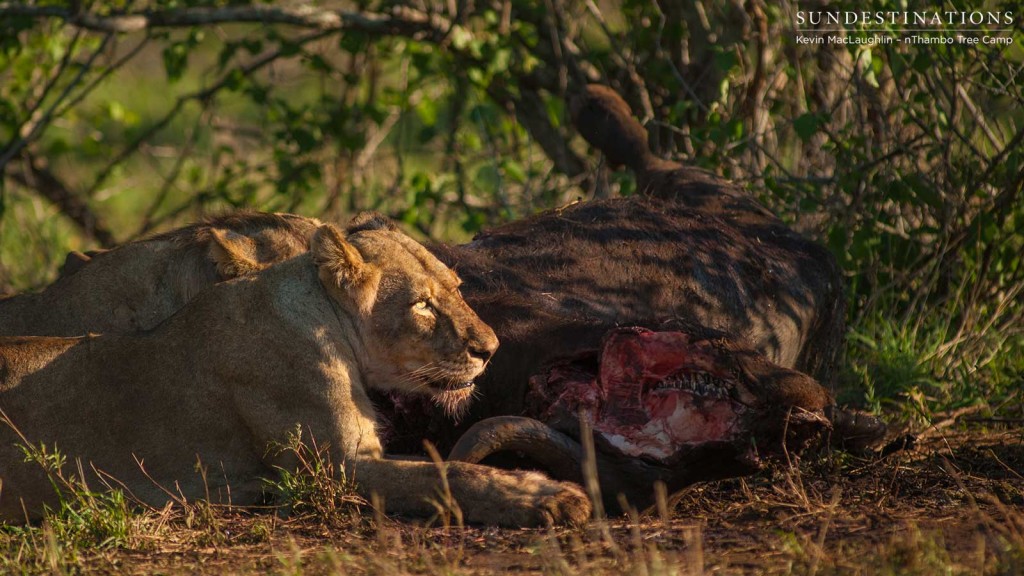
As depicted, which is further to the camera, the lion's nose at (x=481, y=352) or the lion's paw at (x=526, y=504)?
the lion's nose at (x=481, y=352)

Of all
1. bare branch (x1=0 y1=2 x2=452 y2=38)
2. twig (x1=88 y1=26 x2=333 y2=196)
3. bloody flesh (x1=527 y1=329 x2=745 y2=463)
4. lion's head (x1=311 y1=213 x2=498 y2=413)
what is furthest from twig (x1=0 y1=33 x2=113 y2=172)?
bloody flesh (x1=527 y1=329 x2=745 y2=463)

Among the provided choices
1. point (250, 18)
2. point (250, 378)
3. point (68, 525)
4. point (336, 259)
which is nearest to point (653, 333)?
point (336, 259)

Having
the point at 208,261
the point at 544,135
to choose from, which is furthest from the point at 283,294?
the point at 544,135

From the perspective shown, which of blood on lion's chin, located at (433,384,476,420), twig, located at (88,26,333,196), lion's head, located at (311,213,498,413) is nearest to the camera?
lion's head, located at (311,213,498,413)

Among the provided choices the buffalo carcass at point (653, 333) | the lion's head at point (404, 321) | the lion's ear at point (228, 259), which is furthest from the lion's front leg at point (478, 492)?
the lion's ear at point (228, 259)

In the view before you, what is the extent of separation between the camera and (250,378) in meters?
3.86

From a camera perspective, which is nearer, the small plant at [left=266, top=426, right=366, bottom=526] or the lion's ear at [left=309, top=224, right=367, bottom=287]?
the small plant at [left=266, top=426, right=366, bottom=526]

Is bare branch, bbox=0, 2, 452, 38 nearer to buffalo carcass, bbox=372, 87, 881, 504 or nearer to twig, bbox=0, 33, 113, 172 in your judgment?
twig, bbox=0, 33, 113, 172

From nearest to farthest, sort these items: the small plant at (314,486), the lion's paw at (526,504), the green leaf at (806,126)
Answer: the lion's paw at (526,504) < the small plant at (314,486) < the green leaf at (806,126)

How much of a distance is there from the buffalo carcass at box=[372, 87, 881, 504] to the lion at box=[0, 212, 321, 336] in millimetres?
681

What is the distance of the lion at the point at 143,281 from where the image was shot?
179 inches

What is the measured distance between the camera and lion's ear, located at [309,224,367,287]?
12.7ft

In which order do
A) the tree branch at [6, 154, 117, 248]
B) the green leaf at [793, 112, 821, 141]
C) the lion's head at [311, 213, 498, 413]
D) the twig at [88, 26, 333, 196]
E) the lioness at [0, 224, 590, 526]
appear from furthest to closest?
the tree branch at [6, 154, 117, 248], the twig at [88, 26, 333, 196], the green leaf at [793, 112, 821, 141], the lion's head at [311, 213, 498, 413], the lioness at [0, 224, 590, 526]

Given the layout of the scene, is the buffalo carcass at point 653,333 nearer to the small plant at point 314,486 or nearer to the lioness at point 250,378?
the lioness at point 250,378
